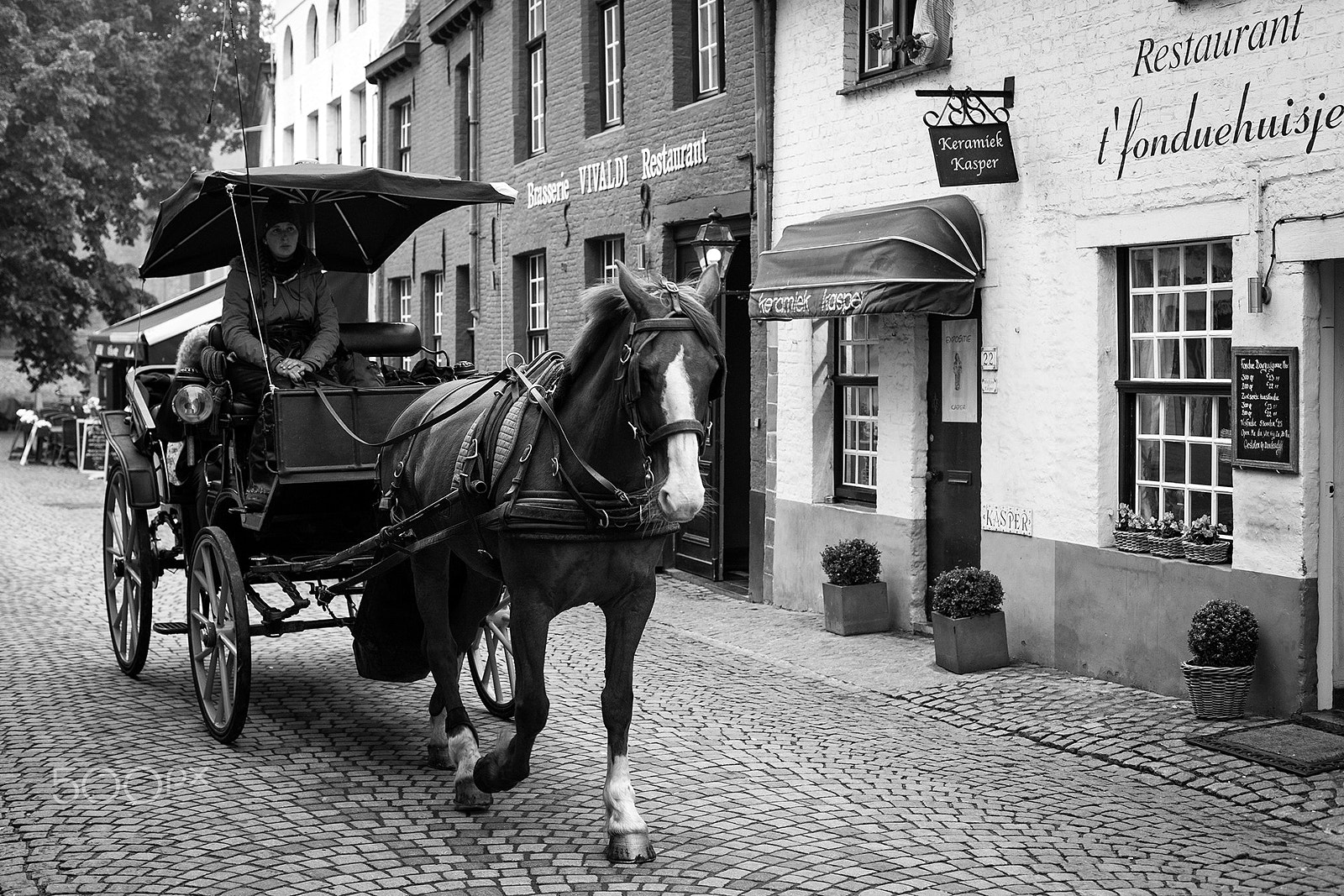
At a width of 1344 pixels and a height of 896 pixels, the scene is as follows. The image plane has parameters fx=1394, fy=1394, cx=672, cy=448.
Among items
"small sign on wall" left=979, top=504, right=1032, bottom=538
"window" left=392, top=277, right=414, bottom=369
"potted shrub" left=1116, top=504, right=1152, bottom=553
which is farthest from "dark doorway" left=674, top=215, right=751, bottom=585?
"window" left=392, top=277, right=414, bottom=369

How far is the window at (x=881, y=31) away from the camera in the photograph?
1048 cm

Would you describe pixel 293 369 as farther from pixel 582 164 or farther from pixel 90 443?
pixel 90 443

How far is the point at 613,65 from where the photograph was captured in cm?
1563

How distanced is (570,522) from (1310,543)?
412cm

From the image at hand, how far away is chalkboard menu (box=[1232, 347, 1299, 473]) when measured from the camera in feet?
23.4

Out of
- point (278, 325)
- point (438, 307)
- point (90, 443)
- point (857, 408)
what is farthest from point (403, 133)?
point (278, 325)

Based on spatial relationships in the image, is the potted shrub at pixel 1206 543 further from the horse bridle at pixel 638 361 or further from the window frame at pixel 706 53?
the window frame at pixel 706 53

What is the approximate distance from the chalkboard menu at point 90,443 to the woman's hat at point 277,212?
21.1 m

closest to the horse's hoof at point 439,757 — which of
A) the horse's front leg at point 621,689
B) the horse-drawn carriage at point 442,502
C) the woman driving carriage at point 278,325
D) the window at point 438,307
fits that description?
the horse-drawn carriage at point 442,502

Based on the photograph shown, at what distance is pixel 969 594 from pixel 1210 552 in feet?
5.43

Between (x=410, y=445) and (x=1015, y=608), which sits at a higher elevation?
(x=410, y=445)

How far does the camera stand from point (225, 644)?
22.4 feet

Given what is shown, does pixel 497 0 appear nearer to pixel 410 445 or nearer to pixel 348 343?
pixel 348 343

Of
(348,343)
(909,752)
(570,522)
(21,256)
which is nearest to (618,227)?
(348,343)
